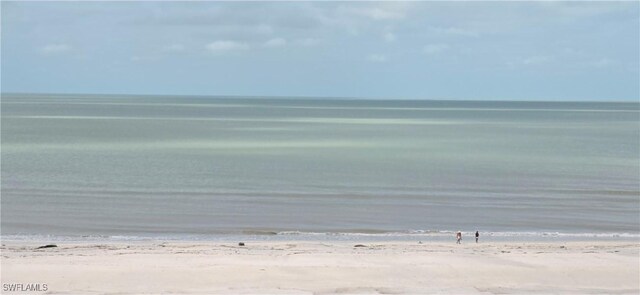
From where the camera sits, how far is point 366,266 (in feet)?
60.4

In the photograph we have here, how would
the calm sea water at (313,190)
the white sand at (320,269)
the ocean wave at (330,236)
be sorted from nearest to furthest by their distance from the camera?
the white sand at (320,269)
the ocean wave at (330,236)
the calm sea water at (313,190)

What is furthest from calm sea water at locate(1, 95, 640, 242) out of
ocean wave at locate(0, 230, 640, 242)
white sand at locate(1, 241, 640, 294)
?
white sand at locate(1, 241, 640, 294)

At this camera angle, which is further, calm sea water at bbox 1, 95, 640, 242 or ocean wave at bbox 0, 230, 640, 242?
calm sea water at bbox 1, 95, 640, 242

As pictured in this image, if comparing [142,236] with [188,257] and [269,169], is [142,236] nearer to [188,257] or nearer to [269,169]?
[188,257]

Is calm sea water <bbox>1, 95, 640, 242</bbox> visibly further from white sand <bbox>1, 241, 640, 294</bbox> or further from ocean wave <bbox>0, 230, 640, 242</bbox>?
white sand <bbox>1, 241, 640, 294</bbox>

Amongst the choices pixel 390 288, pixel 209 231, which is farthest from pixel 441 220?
pixel 390 288

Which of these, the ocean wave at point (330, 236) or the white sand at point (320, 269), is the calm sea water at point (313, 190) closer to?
the ocean wave at point (330, 236)

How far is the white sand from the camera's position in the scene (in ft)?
52.9

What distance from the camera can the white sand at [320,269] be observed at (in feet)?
52.9

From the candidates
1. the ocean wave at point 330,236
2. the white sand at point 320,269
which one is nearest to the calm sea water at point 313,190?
the ocean wave at point 330,236

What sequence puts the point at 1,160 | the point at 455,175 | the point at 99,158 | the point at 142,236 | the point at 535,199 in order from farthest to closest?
the point at 99,158 → the point at 1,160 → the point at 455,175 → the point at 535,199 → the point at 142,236

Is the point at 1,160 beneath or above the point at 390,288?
above

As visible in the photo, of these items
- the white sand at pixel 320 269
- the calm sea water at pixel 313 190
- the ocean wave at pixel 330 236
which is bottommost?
the white sand at pixel 320 269

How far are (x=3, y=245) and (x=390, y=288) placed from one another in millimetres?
12274
